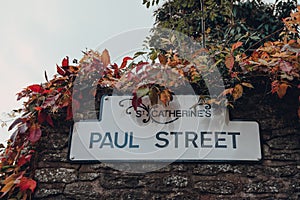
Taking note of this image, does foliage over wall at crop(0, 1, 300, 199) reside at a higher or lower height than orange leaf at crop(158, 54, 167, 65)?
lower

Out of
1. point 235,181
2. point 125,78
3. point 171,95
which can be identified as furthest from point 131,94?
point 235,181

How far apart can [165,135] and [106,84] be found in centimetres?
39

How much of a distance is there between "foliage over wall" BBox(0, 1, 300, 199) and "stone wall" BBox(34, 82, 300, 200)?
0.28 feet

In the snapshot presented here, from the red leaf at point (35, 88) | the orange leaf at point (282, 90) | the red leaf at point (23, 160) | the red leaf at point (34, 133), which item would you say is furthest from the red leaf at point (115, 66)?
the orange leaf at point (282, 90)

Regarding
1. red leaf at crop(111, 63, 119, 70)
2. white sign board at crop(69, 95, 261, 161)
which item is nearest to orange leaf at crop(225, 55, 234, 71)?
white sign board at crop(69, 95, 261, 161)

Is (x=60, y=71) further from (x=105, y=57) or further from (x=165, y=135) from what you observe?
(x=165, y=135)

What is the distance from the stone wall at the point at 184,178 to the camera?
1.41m

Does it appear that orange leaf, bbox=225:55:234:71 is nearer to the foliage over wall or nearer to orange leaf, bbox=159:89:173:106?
the foliage over wall

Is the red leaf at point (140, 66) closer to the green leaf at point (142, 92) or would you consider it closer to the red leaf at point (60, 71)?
the green leaf at point (142, 92)

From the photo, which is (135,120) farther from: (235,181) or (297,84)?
(297,84)

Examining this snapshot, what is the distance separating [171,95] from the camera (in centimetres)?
158

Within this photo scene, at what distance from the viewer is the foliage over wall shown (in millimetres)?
1495

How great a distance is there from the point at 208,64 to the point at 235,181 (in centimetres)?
57

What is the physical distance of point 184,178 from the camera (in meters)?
1.44
